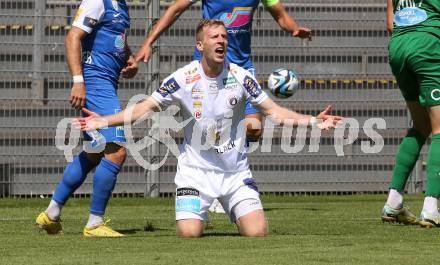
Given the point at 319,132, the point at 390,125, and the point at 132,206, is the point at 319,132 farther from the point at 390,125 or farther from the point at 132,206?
the point at 132,206

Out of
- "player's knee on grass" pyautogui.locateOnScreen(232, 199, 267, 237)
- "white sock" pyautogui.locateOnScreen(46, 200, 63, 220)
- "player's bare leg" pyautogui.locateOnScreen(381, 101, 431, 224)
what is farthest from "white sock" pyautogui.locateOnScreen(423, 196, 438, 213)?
"white sock" pyautogui.locateOnScreen(46, 200, 63, 220)

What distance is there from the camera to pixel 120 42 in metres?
8.77

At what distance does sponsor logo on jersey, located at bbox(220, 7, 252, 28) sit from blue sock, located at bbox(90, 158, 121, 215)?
7.11 ft

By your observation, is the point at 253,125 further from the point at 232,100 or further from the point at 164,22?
the point at 232,100

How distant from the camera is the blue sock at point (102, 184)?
8.47 meters

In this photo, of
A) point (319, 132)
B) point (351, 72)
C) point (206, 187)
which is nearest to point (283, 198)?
point (319, 132)

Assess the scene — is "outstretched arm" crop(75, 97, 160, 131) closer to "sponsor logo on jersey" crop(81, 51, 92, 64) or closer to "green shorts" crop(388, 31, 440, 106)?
"sponsor logo on jersey" crop(81, 51, 92, 64)

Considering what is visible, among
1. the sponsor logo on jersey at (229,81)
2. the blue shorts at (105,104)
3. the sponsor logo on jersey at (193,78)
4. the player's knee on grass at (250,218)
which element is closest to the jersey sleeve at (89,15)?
the blue shorts at (105,104)

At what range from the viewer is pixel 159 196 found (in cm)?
1466

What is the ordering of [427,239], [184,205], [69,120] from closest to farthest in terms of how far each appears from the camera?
[427,239]
[184,205]
[69,120]

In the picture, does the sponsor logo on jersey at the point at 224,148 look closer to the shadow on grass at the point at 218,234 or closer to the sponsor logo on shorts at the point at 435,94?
the shadow on grass at the point at 218,234

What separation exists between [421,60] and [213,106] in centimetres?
170

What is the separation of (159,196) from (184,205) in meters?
6.40

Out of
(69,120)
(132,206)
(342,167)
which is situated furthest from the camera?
(342,167)
